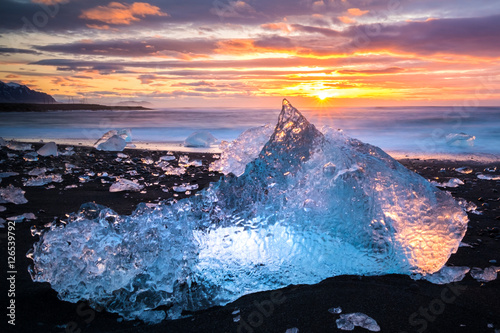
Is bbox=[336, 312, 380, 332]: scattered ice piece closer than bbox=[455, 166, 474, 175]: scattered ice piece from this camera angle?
Yes

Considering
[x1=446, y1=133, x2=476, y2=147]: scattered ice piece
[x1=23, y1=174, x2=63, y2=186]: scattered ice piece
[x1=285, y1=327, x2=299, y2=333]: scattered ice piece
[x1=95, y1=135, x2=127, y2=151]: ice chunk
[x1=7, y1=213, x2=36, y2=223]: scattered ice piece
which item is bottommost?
[x1=285, y1=327, x2=299, y2=333]: scattered ice piece

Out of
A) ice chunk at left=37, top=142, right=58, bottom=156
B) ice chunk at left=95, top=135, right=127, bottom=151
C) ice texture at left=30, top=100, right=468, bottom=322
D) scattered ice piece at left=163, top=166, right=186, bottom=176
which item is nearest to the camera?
ice texture at left=30, top=100, right=468, bottom=322

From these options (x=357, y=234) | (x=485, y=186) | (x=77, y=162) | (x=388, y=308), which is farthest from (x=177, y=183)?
(x=485, y=186)

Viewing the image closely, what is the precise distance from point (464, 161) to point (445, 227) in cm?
739

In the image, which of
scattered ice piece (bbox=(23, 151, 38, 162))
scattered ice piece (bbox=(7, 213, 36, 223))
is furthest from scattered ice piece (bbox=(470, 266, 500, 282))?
scattered ice piece (bbox=(23, 151, 38, 162))

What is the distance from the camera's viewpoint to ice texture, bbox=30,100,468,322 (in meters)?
2.48

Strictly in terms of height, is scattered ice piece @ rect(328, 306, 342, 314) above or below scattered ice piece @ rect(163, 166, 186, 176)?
below

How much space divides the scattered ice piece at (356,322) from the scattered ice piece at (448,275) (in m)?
0.77

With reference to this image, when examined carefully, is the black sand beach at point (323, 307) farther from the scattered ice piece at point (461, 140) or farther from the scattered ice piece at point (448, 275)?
the scattered ice piece at point (461, 140)

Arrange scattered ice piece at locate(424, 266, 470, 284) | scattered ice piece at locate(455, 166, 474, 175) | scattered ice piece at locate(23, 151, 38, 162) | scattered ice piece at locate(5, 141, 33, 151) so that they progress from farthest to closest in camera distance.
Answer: scattered ice piece at locate(5, 141, 33, 151) < scattered ice piece at locate(23, 151, 38, 162) < scattered ice piece at locate(455, 166, 474, 175) < scattered ice piece at locate(424, 266, 470, 284)

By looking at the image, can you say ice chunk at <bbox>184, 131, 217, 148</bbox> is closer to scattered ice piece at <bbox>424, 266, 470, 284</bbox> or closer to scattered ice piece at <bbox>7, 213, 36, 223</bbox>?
scattered ice piece at <bbox>7, 213, 36, 223</bbox>

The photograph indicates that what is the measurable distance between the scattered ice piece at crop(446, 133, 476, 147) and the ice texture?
11.0 meters

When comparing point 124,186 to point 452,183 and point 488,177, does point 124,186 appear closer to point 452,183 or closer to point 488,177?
point 452,183

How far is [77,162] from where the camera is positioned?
8.09 m
